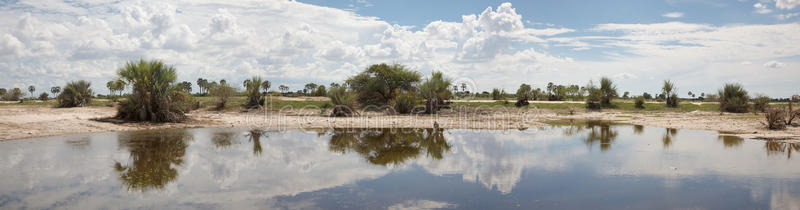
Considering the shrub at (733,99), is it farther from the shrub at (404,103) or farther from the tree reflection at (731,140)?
the shrub at (404,103)

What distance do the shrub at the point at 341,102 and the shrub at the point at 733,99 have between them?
23.3 metres

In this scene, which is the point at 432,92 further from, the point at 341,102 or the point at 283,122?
the point at 283,122

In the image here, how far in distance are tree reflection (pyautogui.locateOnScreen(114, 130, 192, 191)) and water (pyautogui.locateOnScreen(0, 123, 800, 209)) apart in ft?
0.10

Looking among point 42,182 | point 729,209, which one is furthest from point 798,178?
point 42,182

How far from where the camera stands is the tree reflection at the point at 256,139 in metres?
9.55

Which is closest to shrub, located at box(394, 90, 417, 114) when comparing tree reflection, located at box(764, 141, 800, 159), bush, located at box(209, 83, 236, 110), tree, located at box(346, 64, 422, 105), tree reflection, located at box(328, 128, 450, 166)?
tree, located at box(346, 64, 422, 105)

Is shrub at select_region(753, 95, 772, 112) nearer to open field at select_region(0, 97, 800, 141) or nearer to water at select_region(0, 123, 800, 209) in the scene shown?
open field at select_region(0, 97, 800, 141)

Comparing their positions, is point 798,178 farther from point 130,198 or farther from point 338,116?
point 338,116

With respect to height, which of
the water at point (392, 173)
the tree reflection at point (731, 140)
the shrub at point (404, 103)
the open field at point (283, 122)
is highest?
the shrub at point (404, 103)

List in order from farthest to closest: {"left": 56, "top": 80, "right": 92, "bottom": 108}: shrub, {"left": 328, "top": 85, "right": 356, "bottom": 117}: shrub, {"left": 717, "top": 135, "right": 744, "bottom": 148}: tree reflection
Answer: {"left": 56, "top": 80, "right": 92, "bottom": 108}: shrub < {"left": 328, "top": 85, "right": 356, "bottom": 117}: shrub < {"left": 717, "top": 135, "right": 744, "bottom": 148}: tree reflection

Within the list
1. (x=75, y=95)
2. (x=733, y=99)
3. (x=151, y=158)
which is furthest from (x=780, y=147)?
(x=75, y=95)

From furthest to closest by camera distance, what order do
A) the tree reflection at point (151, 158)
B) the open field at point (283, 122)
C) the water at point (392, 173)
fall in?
the open field at point (283, 122), the tree reflection at point (151, 158), the water at point (392, 173)

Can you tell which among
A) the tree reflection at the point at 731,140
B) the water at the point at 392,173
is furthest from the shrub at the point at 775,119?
the water at the point at 392,173

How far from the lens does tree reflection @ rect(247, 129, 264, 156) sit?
9.55 meters
